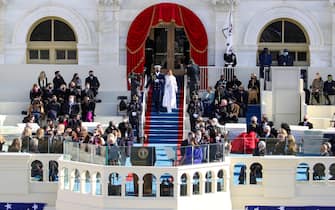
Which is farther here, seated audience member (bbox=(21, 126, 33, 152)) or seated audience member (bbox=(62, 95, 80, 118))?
seated audience member (bbox=(62, 95, 80, 118))

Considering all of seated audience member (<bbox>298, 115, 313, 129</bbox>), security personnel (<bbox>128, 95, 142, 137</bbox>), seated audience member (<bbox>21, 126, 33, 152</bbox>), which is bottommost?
seated audience member (<bbox>21, 126, 33, 152</bbox>)

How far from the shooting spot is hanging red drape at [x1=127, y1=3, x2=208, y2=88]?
53.4 m

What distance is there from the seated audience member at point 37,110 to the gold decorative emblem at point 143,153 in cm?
935

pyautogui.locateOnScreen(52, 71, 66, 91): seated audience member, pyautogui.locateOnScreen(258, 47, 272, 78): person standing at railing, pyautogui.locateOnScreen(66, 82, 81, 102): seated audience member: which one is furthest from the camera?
pyautogui.locateOnScreen(258, 47, 272, 78): person standing at railing

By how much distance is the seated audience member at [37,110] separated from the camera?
4797 cm

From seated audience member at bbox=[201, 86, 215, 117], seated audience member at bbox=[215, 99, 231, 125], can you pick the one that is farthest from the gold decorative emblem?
seated audience member at bbox=[201, 86, 215, 117]

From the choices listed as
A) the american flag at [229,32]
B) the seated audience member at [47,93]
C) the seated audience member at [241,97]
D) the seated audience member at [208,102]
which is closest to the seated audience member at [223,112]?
the seated audience member at [208,102]

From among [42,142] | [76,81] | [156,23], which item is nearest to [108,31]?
[156,23]

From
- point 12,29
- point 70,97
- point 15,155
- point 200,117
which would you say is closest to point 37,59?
point 12,29

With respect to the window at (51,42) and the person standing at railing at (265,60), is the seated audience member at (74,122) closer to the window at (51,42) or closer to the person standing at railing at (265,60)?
the window at (51,42)

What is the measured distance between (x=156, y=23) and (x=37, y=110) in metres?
7.58

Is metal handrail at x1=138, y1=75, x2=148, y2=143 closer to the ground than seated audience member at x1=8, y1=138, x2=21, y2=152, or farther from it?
farther from it

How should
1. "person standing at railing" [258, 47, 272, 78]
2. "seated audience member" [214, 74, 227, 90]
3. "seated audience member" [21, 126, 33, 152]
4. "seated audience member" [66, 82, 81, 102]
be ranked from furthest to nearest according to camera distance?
"person standing at railing" [258, 47, 272, 78] < "seated audience member" [214, 74, 227, 90] < "seated audience member" [66, 82, 81, 102] < "seated audience member" [21, 126, 33, 152]

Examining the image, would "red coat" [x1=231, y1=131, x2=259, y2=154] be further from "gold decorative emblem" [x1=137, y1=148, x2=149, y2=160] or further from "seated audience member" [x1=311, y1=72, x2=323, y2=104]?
"seated audience member" [x1=311, y1=72, x2=323, y2=104]
